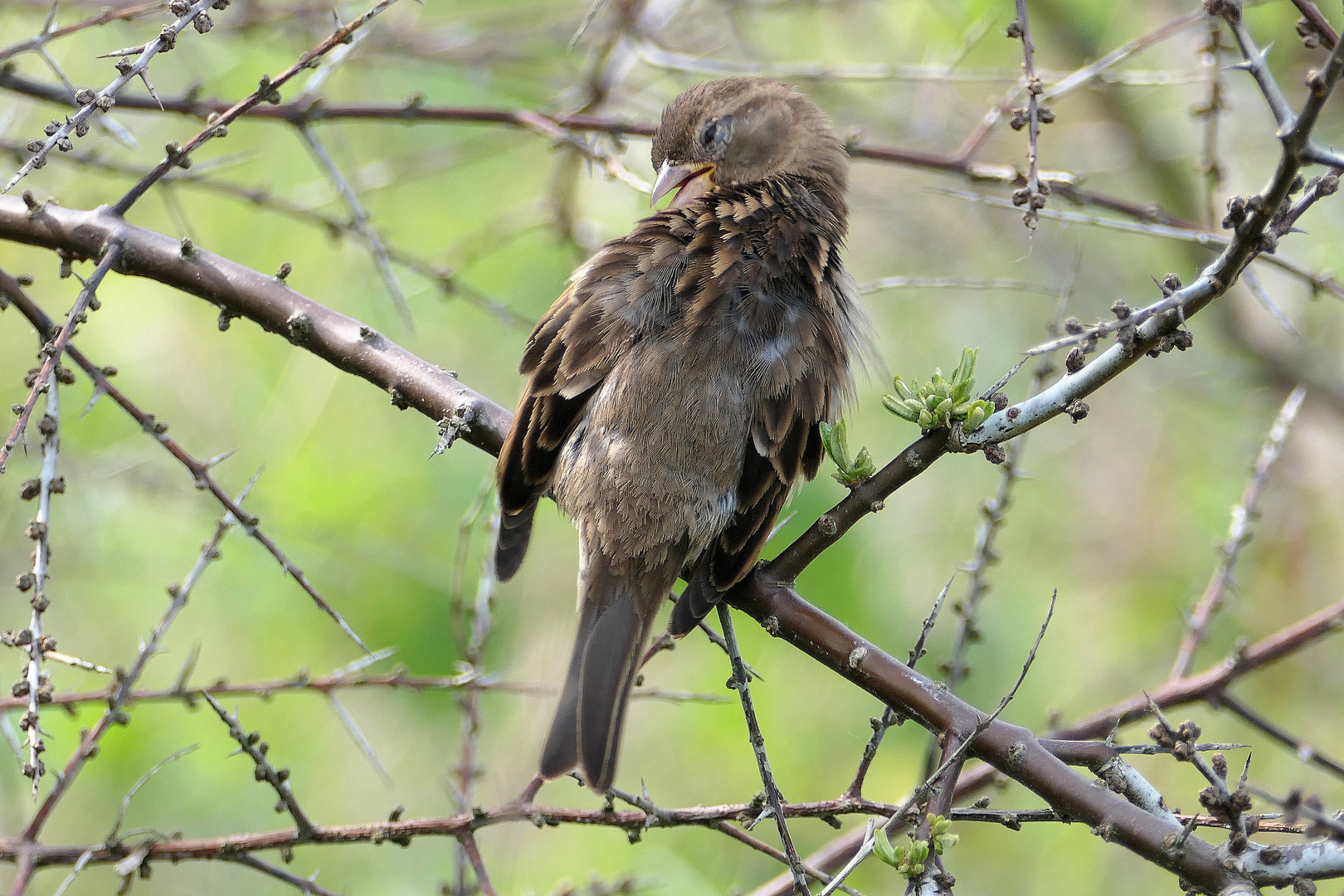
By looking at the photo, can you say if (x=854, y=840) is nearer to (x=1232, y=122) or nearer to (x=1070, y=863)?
(x=1070, y=863)

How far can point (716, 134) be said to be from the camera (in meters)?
3.78

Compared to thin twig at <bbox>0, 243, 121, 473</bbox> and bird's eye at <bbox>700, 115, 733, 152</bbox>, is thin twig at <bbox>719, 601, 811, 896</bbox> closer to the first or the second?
thin twig at <bbox>0, 243, 121, 473</bbox>

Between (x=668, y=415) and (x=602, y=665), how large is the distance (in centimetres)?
59

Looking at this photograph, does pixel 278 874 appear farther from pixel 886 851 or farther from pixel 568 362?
pixel 568 362

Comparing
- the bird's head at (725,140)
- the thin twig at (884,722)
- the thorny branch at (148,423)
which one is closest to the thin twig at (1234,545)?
the thin twig at (884,722)

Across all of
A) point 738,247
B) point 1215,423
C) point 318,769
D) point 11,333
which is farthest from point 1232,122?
point 11,333

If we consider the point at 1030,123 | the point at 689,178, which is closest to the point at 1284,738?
the point at 1030,123

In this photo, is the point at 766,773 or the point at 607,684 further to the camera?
the point at 607,684

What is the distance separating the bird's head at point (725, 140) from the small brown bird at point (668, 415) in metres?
0.66

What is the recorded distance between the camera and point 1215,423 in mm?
6406

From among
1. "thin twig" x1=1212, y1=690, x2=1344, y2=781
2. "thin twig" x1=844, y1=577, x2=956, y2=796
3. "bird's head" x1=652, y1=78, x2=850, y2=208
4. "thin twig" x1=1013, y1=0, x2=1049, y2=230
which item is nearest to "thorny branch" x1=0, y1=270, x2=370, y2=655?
"thin twig" x1=844, y1=577, x2=956, y2=796

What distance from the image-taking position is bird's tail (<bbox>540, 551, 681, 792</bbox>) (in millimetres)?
2488

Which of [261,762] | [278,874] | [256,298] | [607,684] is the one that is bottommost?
[278,874]

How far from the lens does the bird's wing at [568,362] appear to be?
2.84 meters
